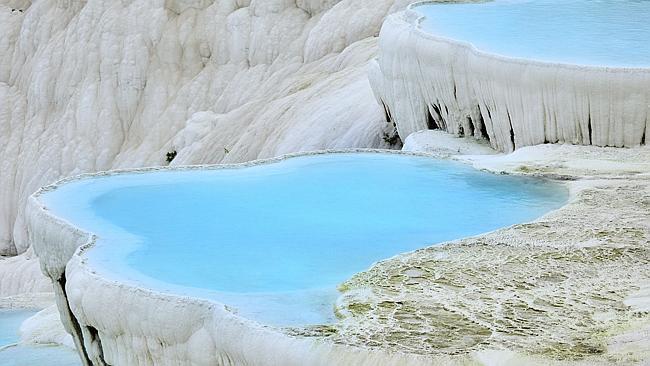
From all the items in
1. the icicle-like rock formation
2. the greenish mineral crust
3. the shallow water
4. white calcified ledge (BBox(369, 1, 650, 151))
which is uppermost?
the greenish mineral crust

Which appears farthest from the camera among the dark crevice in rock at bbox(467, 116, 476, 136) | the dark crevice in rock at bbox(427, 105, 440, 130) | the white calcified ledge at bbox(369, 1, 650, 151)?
the dark crevice in rock at bbox(427, 105, 440, 130)

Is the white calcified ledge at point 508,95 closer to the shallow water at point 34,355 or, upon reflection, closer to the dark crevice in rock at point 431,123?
the dark crevice in rock at point 431,123

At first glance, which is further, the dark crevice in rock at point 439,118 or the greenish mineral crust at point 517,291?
the dark crevice in rock at point 439,118

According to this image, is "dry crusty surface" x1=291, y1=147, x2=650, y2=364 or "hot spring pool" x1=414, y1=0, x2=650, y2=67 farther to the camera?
"hot spring pool" x1=414, y1=0, x2=650, y2=67

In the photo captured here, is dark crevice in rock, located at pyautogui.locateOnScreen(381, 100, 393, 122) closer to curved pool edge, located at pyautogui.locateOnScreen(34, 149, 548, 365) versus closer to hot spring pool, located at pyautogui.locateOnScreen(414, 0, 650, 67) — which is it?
hot spring pool, located at pyautogui.locateOnScreen(414, 0, 650, 67)

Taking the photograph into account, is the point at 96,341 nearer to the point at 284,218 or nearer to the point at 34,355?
the point at 284,218

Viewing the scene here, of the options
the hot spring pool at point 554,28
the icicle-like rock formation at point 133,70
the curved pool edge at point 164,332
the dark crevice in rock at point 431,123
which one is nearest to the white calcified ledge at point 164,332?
the curved pool edge at point 164,332

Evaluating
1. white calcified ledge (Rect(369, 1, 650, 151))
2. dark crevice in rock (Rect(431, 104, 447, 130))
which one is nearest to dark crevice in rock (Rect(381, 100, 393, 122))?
white calcified ledge (Rect(369, 1, 650, 151))
